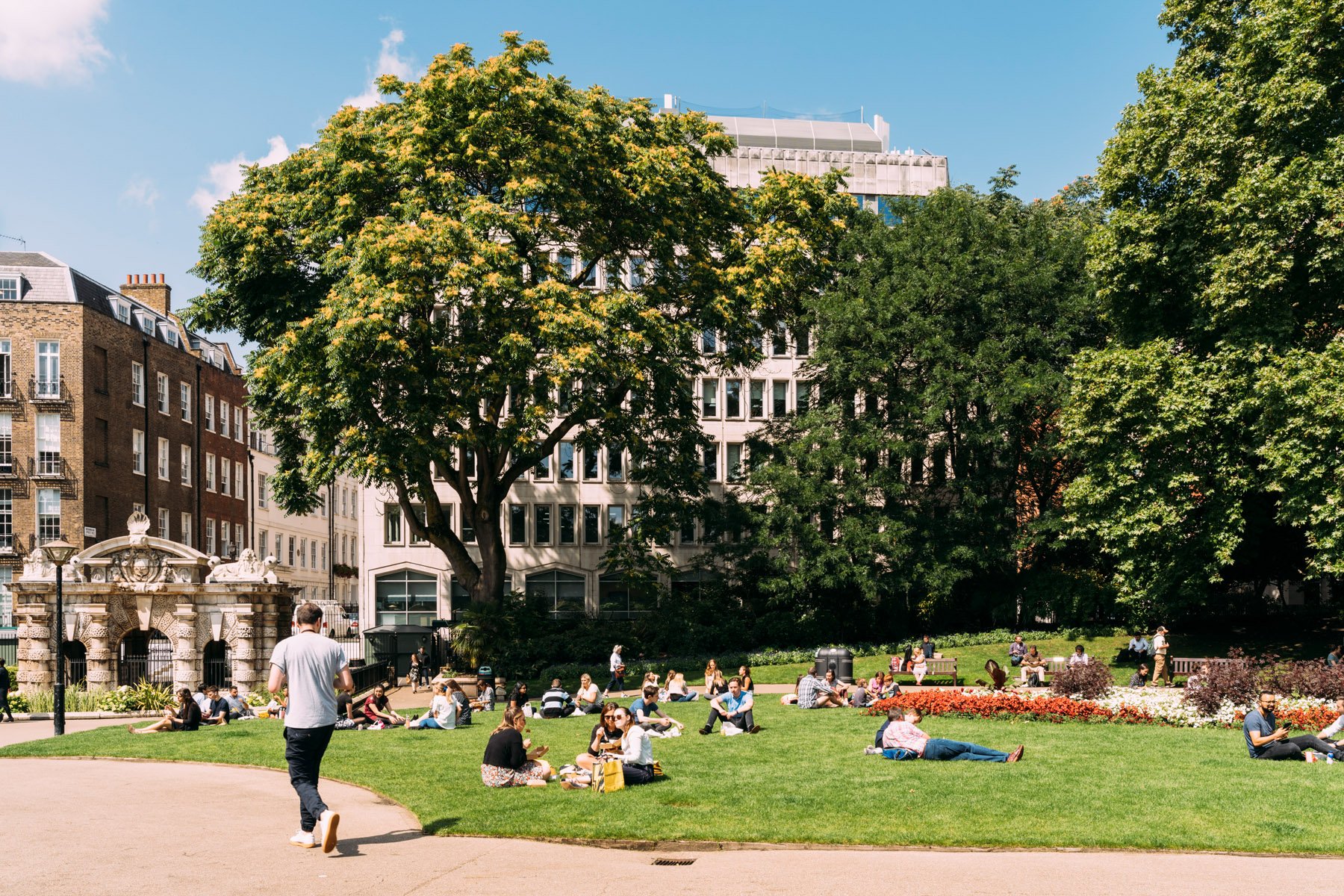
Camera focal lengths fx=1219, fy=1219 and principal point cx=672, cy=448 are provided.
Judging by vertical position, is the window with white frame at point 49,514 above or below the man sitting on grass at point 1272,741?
above

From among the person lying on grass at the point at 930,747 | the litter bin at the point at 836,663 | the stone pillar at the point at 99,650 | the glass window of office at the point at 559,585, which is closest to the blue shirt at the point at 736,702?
the person lying on grass at the point at 930,747

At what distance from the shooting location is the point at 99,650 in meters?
34.8

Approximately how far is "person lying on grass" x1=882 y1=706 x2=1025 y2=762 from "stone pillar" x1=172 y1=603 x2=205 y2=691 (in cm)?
2322

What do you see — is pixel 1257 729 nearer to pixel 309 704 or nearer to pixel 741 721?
pixel 741 721

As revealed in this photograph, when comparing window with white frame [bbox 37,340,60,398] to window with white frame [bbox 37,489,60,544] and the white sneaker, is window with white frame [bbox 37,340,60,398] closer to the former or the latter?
window with white frame [bbox 37,489,60,544]

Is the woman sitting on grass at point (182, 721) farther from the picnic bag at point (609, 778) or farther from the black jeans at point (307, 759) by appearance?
the black jeans at point (307, 759)

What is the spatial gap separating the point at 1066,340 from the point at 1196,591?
11568 mm

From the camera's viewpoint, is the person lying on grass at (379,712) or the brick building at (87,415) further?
the brick building at (87,415)

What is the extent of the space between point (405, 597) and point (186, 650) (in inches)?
918

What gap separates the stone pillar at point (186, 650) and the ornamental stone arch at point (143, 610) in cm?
2

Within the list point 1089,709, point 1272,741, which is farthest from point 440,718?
point 1272,741

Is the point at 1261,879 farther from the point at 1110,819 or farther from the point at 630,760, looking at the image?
the point at 630,760

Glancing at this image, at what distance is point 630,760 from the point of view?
650 inches

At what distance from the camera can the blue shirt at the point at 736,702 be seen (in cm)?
2273
